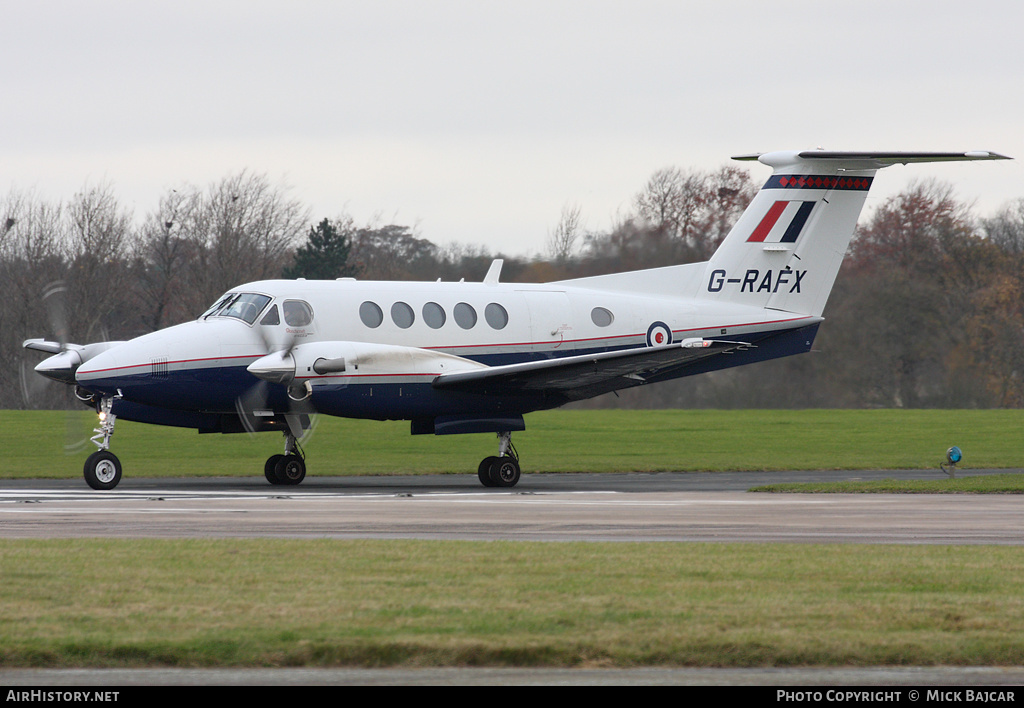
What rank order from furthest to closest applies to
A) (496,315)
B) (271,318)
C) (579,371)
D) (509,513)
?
(496,315), (579,371), (271,318), (509,513)

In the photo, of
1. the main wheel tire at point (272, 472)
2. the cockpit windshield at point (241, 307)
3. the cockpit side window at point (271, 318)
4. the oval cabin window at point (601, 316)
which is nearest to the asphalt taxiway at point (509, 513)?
the main wheel tire at point (272, 472)

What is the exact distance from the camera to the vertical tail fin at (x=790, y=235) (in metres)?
25.8

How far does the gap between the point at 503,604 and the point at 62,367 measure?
51.8 feet

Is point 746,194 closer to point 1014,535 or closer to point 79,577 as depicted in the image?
point 1014,535

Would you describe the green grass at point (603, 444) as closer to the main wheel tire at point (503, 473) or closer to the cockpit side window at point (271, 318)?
the main wheel tire at point (503, 473)

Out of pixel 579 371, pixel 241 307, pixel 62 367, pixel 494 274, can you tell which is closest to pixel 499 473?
pixel 579 371

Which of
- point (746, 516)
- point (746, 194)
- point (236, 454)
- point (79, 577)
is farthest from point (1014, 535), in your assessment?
point (746, 194)

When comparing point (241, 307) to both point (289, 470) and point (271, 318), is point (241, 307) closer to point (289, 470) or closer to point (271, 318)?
point (271, 318)

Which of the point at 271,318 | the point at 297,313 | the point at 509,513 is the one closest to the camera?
the point at 509,513

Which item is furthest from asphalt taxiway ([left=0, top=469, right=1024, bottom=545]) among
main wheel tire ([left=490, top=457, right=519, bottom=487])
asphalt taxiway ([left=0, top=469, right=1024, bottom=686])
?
main wheel tire ([left=490, top=457, right=519, bottom=487])

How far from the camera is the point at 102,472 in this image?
21.2 metres

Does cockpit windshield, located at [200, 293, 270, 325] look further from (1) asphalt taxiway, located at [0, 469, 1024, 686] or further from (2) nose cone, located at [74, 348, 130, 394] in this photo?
(1) asphalt taxiway, located at [0, 469, 1024, 686]

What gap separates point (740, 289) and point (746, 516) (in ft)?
35.8

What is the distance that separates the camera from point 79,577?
10086 mm
